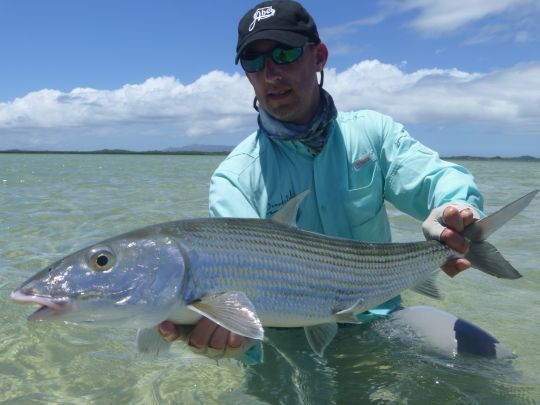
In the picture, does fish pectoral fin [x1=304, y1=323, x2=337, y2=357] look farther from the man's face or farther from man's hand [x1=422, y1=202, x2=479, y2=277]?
the man's face

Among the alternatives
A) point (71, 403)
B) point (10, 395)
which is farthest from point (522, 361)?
point (10, 395)

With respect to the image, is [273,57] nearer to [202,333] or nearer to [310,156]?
[310,156]

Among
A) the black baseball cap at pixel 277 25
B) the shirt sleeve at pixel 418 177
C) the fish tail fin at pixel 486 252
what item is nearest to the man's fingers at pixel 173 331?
the fish tail fin at pixel 486 252

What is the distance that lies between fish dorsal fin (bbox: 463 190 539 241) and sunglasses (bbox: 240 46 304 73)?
169cm

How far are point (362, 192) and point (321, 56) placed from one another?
1.14 meters

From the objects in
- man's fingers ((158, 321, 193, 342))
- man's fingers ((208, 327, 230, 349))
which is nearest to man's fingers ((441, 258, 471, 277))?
man's fingers ((208, 327, 230, 349))

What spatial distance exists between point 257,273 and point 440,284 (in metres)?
4.57

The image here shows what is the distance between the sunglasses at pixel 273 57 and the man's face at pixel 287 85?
22 millimetres

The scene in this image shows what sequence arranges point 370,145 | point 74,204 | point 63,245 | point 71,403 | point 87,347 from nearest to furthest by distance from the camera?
point 71,403, point 370,145, point 87,347, point 63,245, point 74,204

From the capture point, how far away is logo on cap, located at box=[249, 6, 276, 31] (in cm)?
401

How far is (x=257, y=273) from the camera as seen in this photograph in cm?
307

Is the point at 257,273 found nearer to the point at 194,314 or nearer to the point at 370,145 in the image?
the point at 194,314

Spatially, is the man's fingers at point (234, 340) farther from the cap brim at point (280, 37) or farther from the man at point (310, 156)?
the cap brim at point (280, 37)

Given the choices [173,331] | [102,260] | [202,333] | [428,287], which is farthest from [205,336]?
[428,287]
